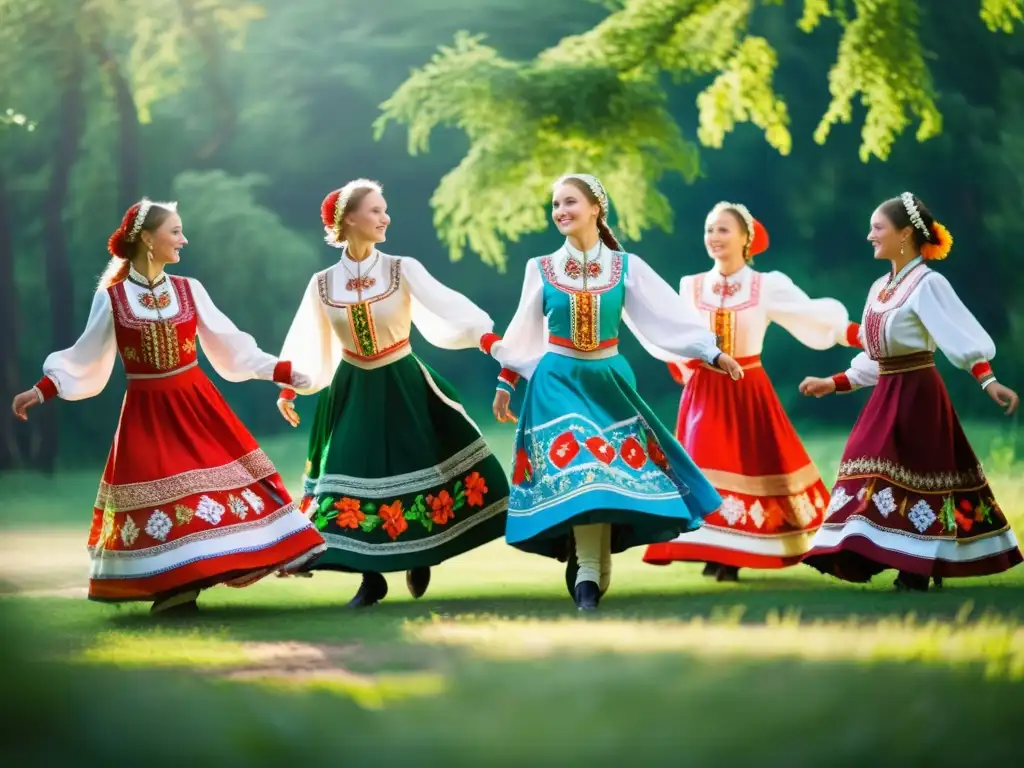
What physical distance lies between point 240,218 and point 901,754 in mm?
8995

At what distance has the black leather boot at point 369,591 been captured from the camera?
5348mm

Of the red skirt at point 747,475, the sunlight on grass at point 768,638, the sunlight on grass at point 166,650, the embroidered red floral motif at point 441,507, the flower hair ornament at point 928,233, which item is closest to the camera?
the sunlight on grass at point 768,638

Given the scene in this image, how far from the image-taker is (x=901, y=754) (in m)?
3.37

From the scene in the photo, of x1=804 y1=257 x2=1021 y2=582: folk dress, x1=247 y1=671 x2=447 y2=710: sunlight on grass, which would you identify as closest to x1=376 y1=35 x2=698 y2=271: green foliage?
x1=804 y1=257 x2=1021 y2=582: folk dress

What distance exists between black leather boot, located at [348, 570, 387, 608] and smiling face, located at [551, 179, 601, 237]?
54.4 inches

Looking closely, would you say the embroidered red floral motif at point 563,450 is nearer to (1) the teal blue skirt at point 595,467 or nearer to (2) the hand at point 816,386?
(1) the teal blue skirt at point 595,467

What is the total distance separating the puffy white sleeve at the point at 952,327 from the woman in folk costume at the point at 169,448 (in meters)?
2.18

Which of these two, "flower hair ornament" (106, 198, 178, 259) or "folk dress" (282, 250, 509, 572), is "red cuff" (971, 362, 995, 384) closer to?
"folk dress" (282, 250, 509, 572)

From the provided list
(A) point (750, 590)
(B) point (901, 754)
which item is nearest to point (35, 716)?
(B) point (901, 754)

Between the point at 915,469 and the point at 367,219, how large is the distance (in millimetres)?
2132

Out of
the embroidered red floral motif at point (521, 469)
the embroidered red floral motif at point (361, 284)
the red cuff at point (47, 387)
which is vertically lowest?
the embroidered red floral motif at point (521, 469)

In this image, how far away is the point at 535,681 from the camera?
3822 mm

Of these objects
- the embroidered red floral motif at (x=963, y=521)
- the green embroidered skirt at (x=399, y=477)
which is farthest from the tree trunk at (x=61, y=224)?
the embroidered red floral motif at (x=963, y=521)

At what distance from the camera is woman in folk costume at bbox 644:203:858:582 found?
5.71 m
